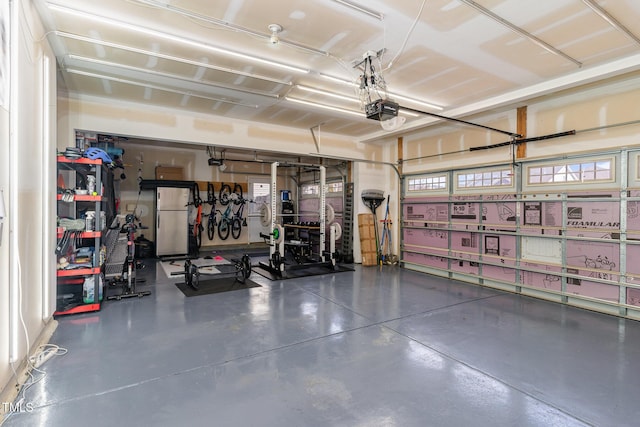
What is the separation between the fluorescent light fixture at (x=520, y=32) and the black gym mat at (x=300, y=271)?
510 centimetres

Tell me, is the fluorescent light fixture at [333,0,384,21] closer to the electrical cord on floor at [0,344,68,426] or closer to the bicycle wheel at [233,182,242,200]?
the electrical cord on floor at [0,344,68,426]

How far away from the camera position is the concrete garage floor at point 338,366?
2.17 meters

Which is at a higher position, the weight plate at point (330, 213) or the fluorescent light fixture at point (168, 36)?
the fluorescent light fixture at point (168, 36)

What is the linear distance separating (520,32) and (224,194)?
8903 mm

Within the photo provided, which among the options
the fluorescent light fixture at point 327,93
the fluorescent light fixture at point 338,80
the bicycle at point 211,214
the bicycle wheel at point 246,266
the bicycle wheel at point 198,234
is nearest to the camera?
the fluorescent light fixture at point 338,80

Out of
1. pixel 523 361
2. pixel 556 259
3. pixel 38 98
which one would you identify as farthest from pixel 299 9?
pixel 556 259

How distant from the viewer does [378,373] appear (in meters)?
2.70

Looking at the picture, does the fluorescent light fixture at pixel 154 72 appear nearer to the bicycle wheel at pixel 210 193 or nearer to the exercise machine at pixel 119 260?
the exercise machine at pixel 119 260

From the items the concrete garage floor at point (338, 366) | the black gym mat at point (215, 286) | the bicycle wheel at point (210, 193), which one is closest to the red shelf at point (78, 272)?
the concrete garage floor at point (338, 366)

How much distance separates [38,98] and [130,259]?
2805mm

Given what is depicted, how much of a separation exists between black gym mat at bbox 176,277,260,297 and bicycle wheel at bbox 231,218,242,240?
4.53 metres

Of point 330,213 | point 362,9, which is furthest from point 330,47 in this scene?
point 330,213

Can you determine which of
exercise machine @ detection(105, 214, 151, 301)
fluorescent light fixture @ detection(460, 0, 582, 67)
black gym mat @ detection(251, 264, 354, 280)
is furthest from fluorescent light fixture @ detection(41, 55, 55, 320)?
fluorescent light fixture @ detection(460, 0, 582, 67)

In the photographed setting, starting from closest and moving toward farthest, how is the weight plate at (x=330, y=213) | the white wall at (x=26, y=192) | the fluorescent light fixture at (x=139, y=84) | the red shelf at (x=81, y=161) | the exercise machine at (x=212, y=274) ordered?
the white wall at (x=26, y=192), the red shelf at (x=81, y=161), the fluorescent light fixture at (x=139, y=84), the exercise machine at (x=212, y=274), the weight plate at (x=330, y=213)
